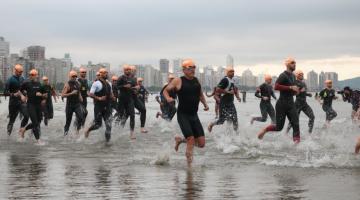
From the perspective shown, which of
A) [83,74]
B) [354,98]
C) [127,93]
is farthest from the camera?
[354,98]

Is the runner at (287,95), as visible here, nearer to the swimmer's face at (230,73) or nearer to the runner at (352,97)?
the swimmer's face at (230,73)

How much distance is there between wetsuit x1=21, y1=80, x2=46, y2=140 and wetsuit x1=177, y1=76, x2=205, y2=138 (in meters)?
5.54

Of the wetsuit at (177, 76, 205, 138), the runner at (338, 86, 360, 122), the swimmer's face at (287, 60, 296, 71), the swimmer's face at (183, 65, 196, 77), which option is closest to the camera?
the swimmer's face at (183, 65, 196, 77)

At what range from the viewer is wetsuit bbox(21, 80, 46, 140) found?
48.3ft

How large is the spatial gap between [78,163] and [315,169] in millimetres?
3898

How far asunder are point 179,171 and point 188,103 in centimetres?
128

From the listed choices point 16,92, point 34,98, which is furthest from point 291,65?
point 16,92

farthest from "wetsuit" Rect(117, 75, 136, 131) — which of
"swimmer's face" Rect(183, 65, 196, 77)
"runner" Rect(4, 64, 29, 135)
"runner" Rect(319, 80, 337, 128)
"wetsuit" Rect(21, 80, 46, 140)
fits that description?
"runner" Rect(319, 80, 337, 128)

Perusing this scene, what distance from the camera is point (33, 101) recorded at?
14844mm

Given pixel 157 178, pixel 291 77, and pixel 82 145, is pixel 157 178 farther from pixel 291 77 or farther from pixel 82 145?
pixel 82 145

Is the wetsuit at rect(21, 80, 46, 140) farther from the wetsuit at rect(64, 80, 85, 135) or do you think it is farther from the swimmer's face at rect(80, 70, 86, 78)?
the swimmer's face at rect(80, 70, 86, 78)

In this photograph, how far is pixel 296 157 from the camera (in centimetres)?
1148

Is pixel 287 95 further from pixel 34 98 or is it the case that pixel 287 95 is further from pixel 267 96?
pixel 34 98

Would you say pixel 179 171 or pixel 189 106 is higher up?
pixel 189 106
